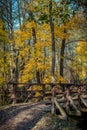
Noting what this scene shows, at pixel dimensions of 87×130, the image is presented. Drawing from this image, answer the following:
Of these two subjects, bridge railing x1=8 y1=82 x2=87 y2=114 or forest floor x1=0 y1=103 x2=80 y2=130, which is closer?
forest floor x1=0 y1=103 x2=80 y2=130

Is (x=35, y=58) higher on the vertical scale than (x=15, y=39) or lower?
lower

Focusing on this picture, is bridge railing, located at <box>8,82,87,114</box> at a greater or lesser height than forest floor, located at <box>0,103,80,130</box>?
greater

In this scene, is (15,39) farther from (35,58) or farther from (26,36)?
(35,58)

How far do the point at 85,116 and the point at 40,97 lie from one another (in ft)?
21.3

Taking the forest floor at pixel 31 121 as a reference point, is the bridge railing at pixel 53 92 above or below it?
above

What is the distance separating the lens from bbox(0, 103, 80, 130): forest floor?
40.5 feet

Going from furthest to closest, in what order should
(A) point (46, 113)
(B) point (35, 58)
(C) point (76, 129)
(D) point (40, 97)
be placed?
1. (B) point (35, 58)
2. (D) point (40, 97)
3. (A) point (46, 113)
4. (C) point (76, 129)

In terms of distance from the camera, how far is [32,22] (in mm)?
24328

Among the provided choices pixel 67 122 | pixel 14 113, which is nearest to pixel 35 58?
pixel 14 113

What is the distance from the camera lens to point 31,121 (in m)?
13.1

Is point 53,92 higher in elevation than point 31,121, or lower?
higher

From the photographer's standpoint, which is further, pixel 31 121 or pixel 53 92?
pixel 53 92

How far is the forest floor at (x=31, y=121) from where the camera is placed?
40.5 feet

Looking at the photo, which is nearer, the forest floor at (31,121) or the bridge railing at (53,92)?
the forest floor at (31,121)
